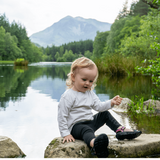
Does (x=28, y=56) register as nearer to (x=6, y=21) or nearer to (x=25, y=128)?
(x=6, y=21)

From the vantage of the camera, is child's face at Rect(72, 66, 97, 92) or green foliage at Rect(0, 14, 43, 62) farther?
green foliage at Rect(0, 14, 43, 62)

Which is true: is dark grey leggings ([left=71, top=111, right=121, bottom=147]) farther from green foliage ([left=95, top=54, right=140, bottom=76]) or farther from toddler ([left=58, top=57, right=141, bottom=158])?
green foliage ([left=95, top=54, right=140, bottom=76])

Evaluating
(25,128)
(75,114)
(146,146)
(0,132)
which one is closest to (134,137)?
(146,146)

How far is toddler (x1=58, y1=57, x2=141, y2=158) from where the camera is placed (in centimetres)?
229

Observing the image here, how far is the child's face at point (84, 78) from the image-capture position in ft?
7.71

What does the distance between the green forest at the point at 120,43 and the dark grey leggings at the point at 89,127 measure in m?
0.84

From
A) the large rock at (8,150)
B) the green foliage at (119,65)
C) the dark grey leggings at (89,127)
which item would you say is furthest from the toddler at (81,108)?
the green foliage at (119,65)

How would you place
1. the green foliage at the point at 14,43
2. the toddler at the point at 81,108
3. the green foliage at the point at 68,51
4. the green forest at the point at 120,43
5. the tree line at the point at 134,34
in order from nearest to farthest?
the toddler at the point at 81,108 < the green forest at the point at 120,43 < the tree line at the point at 134,34 < the green foliage at the point at 14,43 < the green foliage at the point at 68,51

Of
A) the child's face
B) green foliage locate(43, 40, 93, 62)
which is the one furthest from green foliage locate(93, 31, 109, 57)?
the child's face

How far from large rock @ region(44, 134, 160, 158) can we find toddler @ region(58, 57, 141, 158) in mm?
81

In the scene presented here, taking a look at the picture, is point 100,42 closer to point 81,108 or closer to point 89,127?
point 81,108

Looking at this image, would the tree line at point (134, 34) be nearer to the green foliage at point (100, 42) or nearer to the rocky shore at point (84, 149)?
the green foliage at point (100, 42)

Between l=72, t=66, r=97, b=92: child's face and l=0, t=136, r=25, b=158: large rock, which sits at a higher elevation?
l=72, t=66, r=97, b=92: child's face

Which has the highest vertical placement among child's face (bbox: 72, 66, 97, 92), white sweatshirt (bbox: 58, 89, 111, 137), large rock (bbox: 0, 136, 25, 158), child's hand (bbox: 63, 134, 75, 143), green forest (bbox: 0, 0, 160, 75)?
green forest (bbox: 0, 0, 160, 75)
